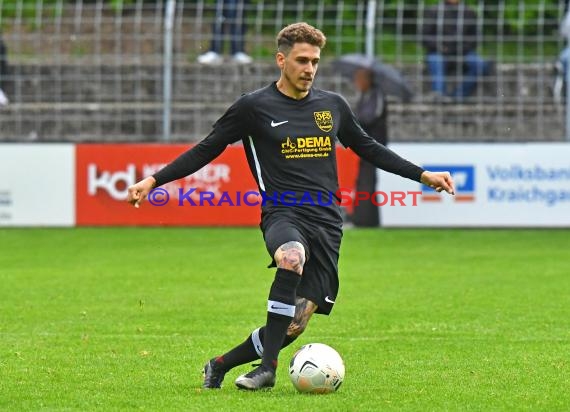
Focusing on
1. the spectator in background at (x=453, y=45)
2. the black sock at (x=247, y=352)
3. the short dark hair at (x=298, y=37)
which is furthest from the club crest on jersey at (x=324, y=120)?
the spectator in background at (x=453, y=45)

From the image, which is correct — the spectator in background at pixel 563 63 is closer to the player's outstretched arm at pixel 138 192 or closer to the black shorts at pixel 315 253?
the black shorts at pixel 315 253

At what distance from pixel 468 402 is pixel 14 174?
14017 mm

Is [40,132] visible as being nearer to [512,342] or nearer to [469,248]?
[469,248]

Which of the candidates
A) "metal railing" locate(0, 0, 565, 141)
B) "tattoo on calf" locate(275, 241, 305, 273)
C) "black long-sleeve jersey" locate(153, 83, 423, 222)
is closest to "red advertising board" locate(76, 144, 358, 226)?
"metal railing" locate(0, 0, 565, 141)

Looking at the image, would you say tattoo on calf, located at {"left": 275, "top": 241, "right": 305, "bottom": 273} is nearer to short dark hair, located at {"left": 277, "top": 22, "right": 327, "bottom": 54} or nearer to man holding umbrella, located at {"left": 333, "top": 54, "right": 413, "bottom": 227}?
short dark hair, located at {"left": 277, "top": 22, "right": 327, "bottom": 54}

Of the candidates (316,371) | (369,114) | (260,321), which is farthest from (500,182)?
(316,371)

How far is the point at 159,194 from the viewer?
771 inches

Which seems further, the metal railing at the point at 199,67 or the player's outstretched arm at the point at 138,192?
the metal railing at the point at 199,67

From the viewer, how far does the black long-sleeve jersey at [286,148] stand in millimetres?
7406

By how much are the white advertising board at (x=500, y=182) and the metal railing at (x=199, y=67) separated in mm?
1339

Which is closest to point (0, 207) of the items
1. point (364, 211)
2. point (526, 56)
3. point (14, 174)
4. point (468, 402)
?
point (14, 174)

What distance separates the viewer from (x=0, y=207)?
20.0 meters

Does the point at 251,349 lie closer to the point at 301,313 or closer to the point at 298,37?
the point at 301,313

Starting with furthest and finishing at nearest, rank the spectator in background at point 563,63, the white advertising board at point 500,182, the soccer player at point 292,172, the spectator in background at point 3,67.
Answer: the spectator in background at point 3,67 → the spectator in background at point 563,63 → the white advertising board at point 500,182 → the soccer player at point 292,172
